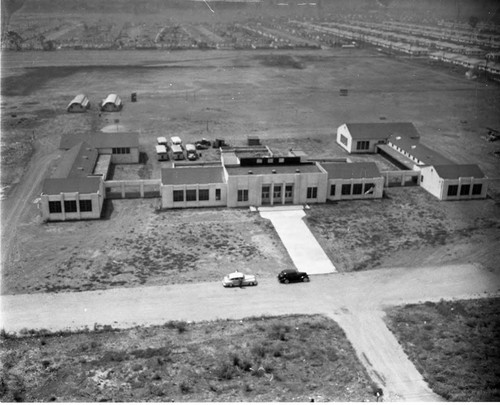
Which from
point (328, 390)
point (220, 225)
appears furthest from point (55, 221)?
point (328, 390)

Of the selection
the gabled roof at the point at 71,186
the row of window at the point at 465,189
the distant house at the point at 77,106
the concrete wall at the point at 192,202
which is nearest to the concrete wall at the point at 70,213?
the gabled roof at the point at 71,186

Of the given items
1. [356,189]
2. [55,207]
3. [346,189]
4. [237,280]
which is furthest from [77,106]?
[237,280]

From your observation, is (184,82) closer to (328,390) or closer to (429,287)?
(429,287)

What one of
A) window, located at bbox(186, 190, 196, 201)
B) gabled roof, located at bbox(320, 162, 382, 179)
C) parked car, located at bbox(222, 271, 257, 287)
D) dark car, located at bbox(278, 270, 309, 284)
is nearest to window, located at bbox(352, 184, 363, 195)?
gabled roof, located at bbox(320, 162, 382, 179)

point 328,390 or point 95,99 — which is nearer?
point 328,390

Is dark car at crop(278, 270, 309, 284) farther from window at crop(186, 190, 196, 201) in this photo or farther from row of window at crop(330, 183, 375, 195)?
row of window at crop(330, 183, 375, 195)
